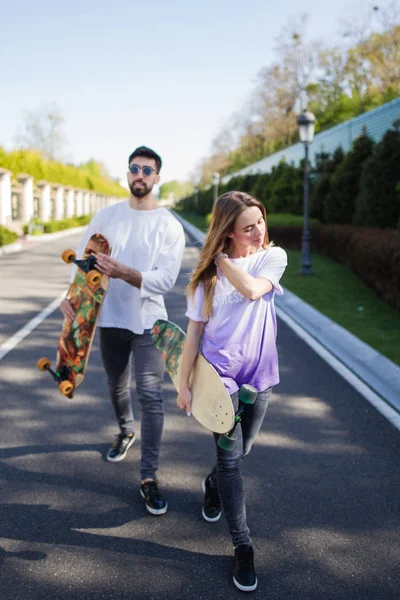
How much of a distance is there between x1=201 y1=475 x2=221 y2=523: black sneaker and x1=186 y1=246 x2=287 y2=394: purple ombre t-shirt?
0.85 metres

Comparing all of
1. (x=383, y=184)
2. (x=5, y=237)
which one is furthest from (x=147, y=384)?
(x=5, y=237)

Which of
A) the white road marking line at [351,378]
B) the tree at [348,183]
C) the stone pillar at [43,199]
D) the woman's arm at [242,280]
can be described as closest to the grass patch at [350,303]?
the white road marking line at [351,378]

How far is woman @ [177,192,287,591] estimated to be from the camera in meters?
2.88

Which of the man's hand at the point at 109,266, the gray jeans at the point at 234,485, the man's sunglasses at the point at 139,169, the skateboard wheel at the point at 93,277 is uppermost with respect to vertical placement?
the man's sunglasses at the point at 139,169

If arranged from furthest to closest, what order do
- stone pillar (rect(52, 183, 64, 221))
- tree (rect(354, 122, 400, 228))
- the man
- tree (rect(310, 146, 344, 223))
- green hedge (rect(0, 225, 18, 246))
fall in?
stone pillar (rect(52, 183, 64, 221))
green hedge (rect(0, 225, 18, 246))
tree (rect(310, 146, 344, 223))
tree (rect(354, 122, 400, 228))
the man

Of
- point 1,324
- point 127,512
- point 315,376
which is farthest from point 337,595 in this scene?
point 1,324

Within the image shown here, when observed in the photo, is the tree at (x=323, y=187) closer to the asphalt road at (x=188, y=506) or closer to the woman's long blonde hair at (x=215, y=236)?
the asphalt road at (x=188, y=506)

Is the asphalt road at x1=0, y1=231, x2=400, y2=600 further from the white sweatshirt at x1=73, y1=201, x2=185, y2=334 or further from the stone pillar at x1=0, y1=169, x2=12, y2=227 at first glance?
the stone pillar at x1=0, y1=169, x2=12, y2=227

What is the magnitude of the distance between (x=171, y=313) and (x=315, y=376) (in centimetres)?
398

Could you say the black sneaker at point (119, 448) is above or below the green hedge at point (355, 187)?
below

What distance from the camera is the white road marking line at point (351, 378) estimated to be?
542 centimetres

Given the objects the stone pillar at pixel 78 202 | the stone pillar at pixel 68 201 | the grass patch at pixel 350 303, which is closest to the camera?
the grass patch at pixel 350 303

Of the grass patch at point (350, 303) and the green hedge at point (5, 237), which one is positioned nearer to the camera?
the grass patch at point (350, 303)

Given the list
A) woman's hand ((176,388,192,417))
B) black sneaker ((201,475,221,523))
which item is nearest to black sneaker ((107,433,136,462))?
black sneaker ((201,475,221,523))
